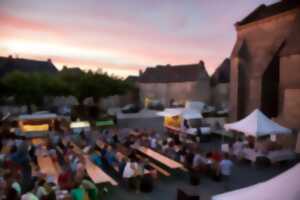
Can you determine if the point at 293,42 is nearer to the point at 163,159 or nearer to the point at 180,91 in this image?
the point at 163,159

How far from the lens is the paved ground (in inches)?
324

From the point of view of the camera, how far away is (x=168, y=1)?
9273 millimetres

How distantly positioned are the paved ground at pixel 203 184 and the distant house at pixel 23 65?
3640 centimetres

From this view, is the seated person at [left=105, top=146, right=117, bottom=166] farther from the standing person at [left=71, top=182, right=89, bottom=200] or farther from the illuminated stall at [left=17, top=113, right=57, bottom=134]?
the illuminated stall at [left=17, top=113, right=57, bottom=134]

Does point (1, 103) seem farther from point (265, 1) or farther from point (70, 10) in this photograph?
point (265, 1)

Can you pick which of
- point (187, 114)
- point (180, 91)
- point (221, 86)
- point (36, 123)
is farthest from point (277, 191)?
point (180, 91)

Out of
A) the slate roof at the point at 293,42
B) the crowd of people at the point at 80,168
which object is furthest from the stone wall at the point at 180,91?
the crowd of people at the point at 80,168

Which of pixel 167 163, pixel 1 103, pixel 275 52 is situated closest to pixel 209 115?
pixel 275 52

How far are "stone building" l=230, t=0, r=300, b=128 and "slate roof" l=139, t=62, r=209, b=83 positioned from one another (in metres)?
18.9

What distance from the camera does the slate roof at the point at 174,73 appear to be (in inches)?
1549

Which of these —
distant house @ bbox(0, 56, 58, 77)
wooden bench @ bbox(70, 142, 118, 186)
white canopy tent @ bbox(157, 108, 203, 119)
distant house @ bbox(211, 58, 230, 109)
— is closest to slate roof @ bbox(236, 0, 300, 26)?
white canopy tent @ bbox(157, 108, 203, 119)

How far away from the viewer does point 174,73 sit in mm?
41750

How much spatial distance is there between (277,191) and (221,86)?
3531 cm

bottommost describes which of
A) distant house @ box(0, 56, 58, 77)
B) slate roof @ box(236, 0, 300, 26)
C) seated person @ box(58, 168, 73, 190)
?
seated person @ box(58, 168, 73, 190)
